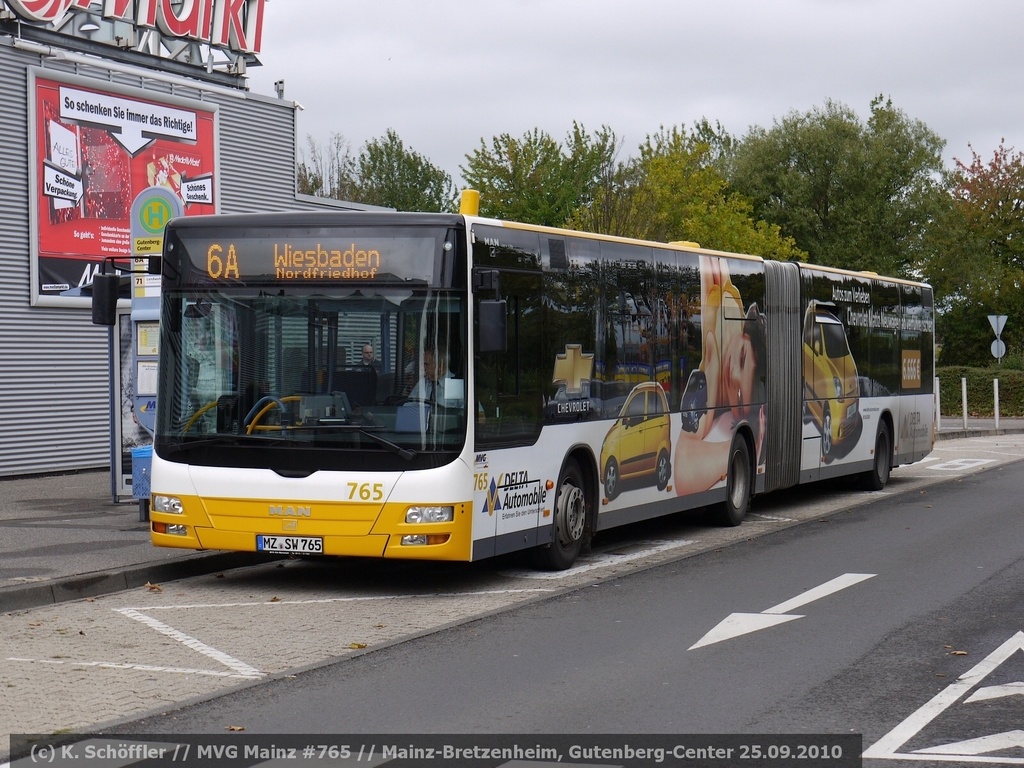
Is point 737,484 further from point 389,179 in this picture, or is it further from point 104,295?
point 389,179

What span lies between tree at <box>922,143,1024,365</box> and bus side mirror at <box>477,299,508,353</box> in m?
51.1

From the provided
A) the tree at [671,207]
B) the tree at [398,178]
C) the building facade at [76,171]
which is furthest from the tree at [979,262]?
the building facade at [76,171]

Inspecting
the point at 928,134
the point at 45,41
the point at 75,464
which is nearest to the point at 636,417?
the point at 75,464

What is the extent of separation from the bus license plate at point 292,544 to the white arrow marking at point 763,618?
3.13m

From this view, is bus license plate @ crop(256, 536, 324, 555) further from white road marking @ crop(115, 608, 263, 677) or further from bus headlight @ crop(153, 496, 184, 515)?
white road marking @ crop(115, 608, 263, 677)

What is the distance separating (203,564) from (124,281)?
14.4ft

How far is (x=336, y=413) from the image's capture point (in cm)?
1088

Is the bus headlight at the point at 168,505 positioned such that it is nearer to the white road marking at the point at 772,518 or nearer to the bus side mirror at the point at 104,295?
the bus side mirror at the point at 104,295

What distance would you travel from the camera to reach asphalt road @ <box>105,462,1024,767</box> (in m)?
6.80

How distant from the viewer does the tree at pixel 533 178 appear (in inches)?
2044

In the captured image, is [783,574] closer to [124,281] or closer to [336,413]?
[336,413]

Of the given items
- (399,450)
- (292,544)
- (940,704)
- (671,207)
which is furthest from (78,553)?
(671,207)

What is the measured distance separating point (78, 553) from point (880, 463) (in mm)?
13386

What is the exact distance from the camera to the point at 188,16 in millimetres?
23891
